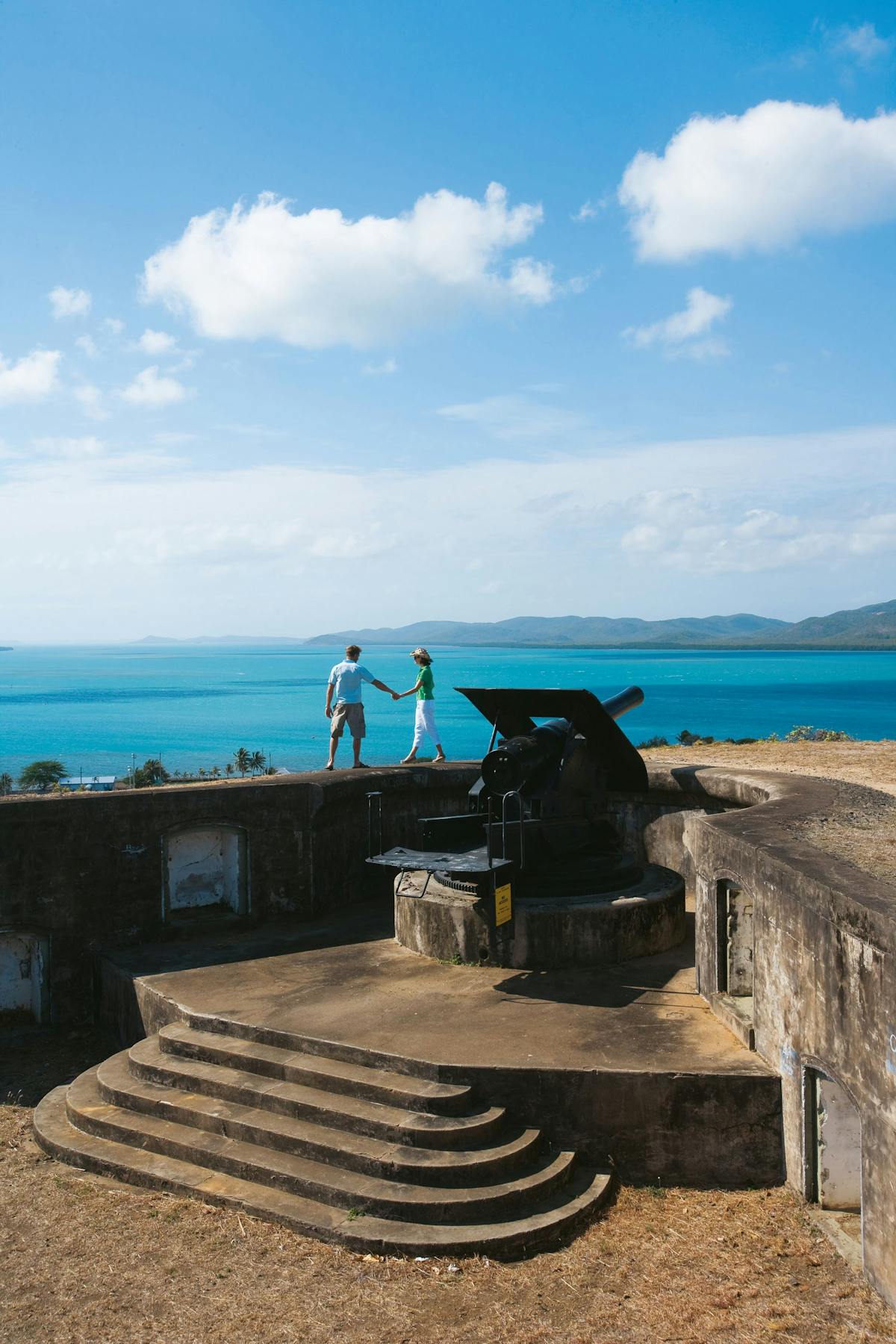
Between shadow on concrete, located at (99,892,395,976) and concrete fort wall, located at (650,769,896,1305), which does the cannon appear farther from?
concrete fort wall, located at (650,769,896,1305)

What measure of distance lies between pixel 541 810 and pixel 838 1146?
425 cm

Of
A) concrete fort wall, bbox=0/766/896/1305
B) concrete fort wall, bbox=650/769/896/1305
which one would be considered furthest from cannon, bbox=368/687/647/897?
concrete fort wall, bbox=650/769/896/1305

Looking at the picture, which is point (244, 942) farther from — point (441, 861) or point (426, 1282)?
point (426, 1282)

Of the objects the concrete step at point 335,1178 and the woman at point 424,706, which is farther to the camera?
Answer: the woman at point 424,706

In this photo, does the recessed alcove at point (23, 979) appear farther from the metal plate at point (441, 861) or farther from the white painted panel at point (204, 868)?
the metal plate at point (441, 861)

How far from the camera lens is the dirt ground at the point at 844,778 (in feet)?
24.4

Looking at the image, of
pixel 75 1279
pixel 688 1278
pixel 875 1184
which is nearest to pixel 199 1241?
pixel 75 1279

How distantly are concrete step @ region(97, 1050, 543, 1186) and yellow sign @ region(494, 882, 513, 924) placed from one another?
2133 millimetres

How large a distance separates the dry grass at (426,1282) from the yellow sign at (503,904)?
2.53 meters

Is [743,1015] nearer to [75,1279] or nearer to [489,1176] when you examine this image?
[489,1176]

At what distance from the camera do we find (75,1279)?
595 cm

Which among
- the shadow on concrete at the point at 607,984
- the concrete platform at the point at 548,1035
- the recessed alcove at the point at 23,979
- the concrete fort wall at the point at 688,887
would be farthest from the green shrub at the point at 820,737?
the recessed alcove at the point at 23,979

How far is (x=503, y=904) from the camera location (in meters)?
8.84

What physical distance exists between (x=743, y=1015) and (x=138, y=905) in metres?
6.46
